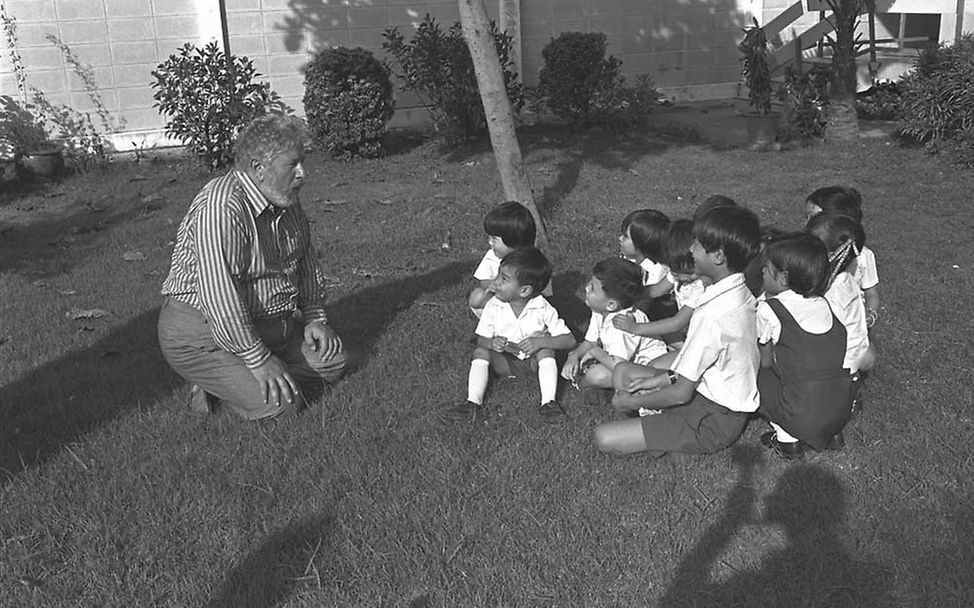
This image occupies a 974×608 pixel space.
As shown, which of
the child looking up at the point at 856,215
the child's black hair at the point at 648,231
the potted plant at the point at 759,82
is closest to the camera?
the child looking up at the point at 856,215

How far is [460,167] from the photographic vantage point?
10133 millimetres

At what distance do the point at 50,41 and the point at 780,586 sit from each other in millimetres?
10844

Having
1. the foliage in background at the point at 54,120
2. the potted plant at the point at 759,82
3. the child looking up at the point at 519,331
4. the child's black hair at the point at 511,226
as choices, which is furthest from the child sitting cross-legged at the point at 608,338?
the foliage in background at the point at 54,120

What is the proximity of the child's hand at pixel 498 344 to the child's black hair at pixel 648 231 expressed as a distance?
0.88 meters

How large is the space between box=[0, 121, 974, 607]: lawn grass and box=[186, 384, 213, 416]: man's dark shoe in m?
0.07

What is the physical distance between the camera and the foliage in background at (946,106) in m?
9.49

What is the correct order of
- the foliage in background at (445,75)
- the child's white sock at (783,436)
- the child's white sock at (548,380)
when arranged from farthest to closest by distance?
the foliage in background at (445,75), the child's white sock at (548,380), the child's white sock at (783,436)

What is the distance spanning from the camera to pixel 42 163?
32.8 ft

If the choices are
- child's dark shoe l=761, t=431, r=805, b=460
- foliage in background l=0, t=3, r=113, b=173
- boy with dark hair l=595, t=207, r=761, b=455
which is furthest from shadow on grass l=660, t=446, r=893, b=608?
foliage in background l=0, t=3, r=113, b=173

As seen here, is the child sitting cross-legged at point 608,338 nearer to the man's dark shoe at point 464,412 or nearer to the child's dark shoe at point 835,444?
the man's dark shoe at point 464,412

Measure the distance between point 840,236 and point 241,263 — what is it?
2.77m

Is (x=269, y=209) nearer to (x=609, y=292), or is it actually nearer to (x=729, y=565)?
(x=609, y=292)

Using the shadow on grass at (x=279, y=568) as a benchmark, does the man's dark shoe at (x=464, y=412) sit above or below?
above

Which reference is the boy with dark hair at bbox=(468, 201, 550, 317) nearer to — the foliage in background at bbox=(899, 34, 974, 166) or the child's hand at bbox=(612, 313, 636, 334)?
the child's hand at bbox=(612, 313, 636, 334)
